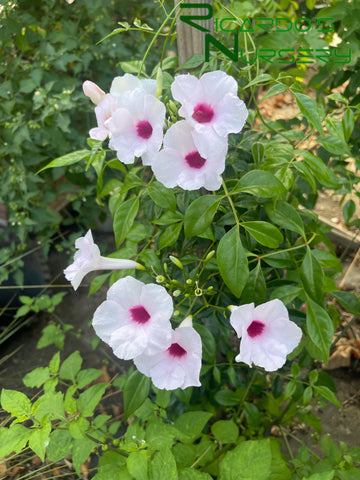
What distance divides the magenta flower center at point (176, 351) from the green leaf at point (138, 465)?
0.32 metres

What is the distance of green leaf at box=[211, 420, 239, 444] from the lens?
1.46 meters

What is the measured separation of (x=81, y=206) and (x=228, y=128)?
177 cm

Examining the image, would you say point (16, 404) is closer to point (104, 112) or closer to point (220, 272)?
point (220, 272)

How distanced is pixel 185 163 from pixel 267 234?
0.26 meters

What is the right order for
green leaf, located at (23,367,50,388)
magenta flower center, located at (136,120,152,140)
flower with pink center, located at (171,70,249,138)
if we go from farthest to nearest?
1. green leaf, located at (23,367,50,388)
2. magenta flower center, located at (136,120,152,140)
3. flower with pink center, located at (171,70,249,138)

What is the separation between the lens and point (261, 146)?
1.10m

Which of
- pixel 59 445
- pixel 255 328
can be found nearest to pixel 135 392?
pixel 59 445

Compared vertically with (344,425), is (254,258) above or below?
above

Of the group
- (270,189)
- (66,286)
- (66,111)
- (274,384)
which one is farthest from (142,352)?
(66,286)

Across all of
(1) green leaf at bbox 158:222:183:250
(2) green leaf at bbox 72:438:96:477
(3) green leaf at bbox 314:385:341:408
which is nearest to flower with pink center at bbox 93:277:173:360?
(1) green leaf at bbox 158:222:183:250

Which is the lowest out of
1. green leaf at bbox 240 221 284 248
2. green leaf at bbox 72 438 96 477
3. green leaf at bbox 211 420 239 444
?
green leaf at bbox 211 420 239 444

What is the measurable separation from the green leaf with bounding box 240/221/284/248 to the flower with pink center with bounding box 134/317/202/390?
0.27 m

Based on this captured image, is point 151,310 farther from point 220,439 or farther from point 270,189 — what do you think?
point 220,439

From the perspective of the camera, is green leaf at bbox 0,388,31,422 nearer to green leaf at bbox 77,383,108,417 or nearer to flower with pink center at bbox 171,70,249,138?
green leaf at bbox 77,383,108,417
